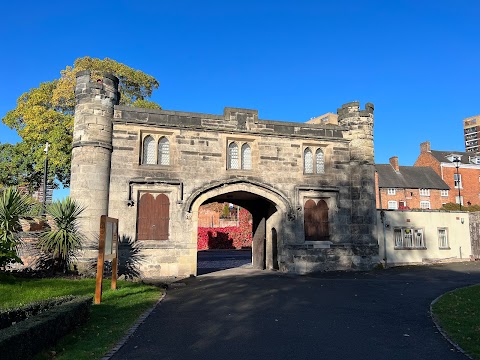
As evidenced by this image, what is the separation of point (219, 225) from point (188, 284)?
39611mm

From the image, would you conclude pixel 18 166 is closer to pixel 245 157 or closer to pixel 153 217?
pixel 153 217

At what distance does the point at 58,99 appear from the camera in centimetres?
2972

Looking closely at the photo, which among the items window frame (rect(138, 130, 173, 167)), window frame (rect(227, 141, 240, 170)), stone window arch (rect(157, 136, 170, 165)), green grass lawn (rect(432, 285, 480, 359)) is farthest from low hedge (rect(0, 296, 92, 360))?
window frame (rect(227, 141, 240, 170))

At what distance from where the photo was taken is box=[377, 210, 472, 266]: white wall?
71.9 ft

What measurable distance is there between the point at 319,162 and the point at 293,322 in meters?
12.1

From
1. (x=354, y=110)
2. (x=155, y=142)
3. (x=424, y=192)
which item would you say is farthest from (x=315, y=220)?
(x=424, y=192)

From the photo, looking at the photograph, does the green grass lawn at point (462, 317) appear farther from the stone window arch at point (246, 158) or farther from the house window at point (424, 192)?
the house window at point (424, 192)

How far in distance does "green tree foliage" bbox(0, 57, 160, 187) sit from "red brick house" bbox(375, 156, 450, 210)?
111 feet

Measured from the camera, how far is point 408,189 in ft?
175

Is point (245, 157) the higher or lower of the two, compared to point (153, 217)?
higher

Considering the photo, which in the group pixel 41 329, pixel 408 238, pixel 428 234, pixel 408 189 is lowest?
pixel 41 329

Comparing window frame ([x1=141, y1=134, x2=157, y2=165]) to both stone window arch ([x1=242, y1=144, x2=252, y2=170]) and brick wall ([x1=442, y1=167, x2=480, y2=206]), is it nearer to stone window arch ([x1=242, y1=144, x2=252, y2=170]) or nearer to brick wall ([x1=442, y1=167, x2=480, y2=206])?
stone window arch ([x1=242, y1=144, x2=252, y2=170])

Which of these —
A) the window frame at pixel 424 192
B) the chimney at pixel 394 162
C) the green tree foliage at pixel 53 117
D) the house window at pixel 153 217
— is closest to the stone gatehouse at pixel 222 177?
the house window at pixel 153 217

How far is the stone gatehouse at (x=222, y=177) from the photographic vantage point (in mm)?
16625
